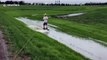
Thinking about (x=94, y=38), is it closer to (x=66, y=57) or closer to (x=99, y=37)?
(x=99, y=37)

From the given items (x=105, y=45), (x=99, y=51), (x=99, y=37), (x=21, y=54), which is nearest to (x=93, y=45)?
(x=105, y=45)

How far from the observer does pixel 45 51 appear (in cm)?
1777

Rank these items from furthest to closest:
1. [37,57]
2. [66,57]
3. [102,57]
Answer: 1. [102,57]
2. [66,57]
3. [37,57]

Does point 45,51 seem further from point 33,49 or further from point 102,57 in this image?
point 102,57

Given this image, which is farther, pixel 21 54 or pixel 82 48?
pixel 82 48

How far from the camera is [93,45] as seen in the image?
22.5 metres

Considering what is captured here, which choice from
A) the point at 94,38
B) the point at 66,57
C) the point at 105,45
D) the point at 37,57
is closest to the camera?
the point at 37,57

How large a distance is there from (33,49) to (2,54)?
7.93 feet

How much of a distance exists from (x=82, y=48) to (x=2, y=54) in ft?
21.4

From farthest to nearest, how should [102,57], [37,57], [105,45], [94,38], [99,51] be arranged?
[94,38] < [105,45] < [99,51] < [102,57] < [37,57]

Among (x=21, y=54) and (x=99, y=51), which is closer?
(x=21, y=54)

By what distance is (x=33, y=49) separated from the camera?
1789cm

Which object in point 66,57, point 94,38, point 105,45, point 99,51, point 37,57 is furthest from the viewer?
point 94,38

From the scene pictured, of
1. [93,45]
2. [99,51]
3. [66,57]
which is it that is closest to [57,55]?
[66,57]
